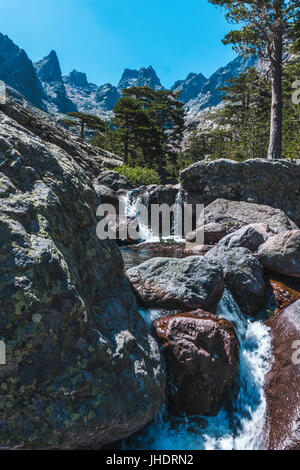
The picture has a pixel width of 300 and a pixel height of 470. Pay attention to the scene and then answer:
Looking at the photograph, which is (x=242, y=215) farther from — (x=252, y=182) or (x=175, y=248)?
(x=175, y=248)

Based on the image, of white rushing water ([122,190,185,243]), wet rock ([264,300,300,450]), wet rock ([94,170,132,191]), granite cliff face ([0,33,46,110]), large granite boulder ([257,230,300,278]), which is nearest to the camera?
wet rock ([264,300,300,450])

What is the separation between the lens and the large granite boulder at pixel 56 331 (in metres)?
2.10

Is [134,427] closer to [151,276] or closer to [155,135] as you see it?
[151,276]

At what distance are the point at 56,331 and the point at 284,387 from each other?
3.35 m

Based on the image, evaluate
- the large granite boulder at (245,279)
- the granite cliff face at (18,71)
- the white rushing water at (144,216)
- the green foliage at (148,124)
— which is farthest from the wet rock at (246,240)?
the granite cliff face at (18,71)

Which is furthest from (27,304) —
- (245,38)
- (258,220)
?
(245,38)

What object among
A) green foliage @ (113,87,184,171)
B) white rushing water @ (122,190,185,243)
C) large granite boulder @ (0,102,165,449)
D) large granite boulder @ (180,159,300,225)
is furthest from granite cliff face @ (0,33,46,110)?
large granite boulder @ (0,102,165,449)

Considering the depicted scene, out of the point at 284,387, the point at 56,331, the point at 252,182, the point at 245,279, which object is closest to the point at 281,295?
the point at 245,279

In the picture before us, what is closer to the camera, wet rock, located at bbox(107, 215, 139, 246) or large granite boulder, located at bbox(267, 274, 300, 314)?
large granite boulder, located at bbox(267, 274, 300, 314)

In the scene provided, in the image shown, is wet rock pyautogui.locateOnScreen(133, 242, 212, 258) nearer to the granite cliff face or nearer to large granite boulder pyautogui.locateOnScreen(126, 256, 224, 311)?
large granite boulder pyautogui.locateOnScreen(126, 256, 224, 311)

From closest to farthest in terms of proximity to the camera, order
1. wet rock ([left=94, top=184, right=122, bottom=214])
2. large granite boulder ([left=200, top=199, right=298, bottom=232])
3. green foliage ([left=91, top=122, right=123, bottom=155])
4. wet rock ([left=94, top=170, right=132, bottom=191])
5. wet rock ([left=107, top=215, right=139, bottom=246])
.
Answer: large granite boulder ([left=200, top=199, right=298, bottom=232]) → wet rock ([left=107, top=215, right=139, bottom=246]) → wet rock ([left=94, top=184, right=122, bottom=214]) → wet rock ([left=94, top=170, right=132, bottom=191]) → green foliage ([left=91, top=122, right=123, bottom=155])

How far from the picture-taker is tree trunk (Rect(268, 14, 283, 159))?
44.9 ft

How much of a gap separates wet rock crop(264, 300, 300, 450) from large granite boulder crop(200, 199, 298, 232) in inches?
295

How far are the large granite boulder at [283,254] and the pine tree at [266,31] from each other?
399 inches
